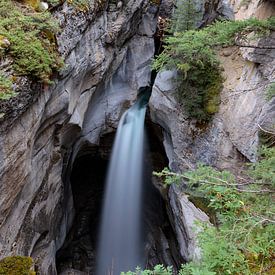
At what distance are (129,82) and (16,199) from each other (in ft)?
27.0

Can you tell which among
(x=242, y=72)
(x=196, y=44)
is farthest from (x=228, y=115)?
(x=196, y=44)

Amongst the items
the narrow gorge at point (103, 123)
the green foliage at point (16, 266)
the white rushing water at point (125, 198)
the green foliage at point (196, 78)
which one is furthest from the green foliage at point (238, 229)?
the white rushing water at point (125, 198)

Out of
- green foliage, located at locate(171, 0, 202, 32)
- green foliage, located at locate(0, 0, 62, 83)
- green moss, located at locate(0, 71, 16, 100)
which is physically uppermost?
green foliage, located at locate(171, 0, 202, 32)

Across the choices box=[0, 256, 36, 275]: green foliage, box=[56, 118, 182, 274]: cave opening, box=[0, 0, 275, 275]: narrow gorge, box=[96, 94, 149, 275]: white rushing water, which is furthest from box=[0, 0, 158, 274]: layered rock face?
box=[56, 118, 182, 274]: cave opening

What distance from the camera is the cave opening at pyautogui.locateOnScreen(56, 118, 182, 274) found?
13.2 metres

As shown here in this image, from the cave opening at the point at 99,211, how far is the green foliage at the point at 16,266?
7289 mm

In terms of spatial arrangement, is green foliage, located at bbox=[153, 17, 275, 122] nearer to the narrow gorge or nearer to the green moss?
the narrow gorge

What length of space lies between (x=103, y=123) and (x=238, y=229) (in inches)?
388

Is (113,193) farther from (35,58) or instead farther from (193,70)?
(35,58)

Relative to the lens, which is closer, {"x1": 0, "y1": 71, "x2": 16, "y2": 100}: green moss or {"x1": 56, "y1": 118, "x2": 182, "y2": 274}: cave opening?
{"x1": 0, "y1": 71, "x2": 16, "y2": 100}: green moss

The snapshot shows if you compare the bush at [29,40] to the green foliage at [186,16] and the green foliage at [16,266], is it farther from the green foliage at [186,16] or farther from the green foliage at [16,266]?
the green foliage at [186,16]

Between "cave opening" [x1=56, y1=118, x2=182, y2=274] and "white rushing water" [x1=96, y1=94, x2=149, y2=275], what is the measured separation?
43 cm

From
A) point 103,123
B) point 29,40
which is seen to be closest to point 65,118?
point 29,40

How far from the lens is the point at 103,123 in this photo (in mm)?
13391
